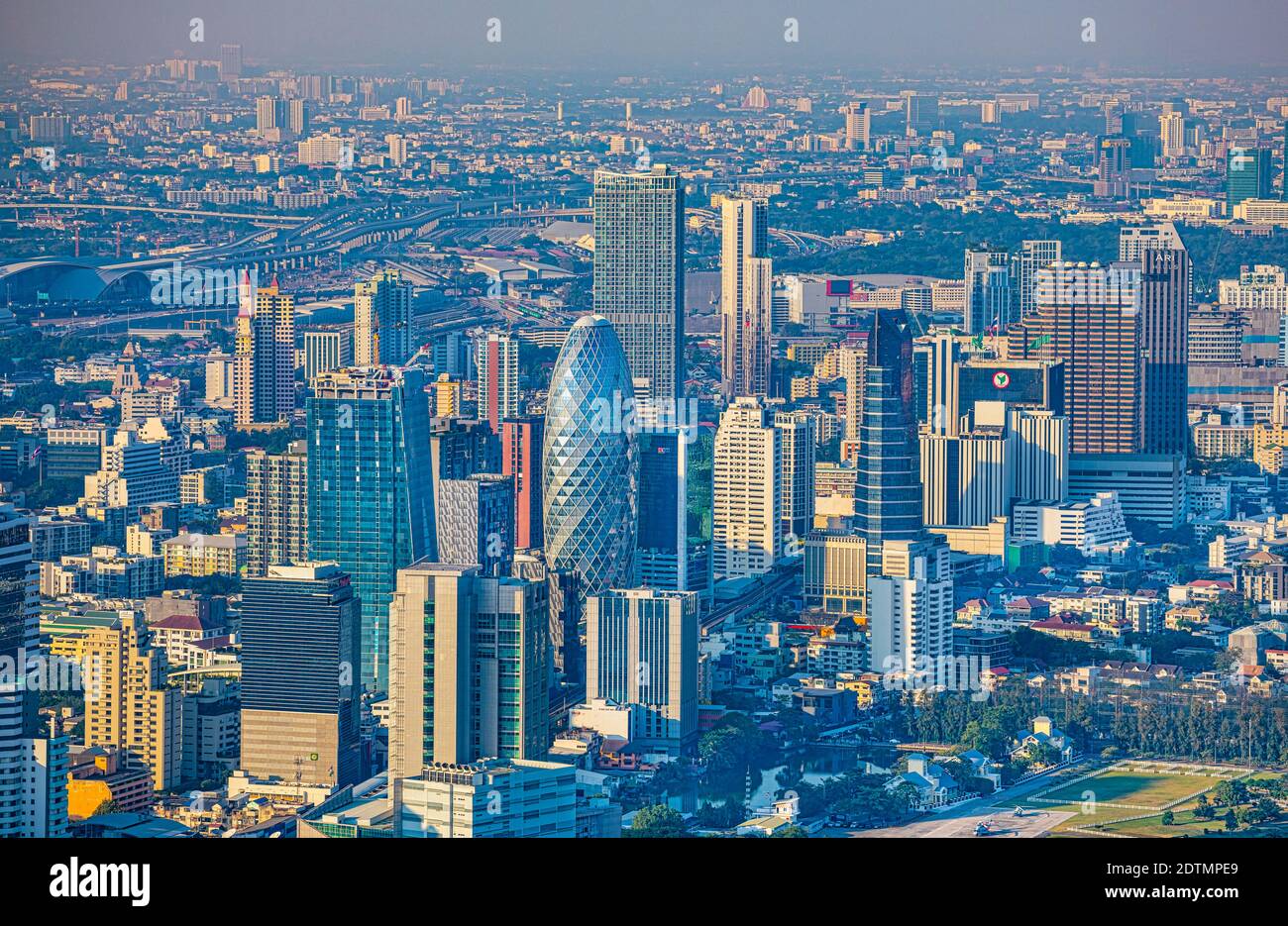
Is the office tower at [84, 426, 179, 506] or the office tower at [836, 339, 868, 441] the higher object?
the office tower at [836, 339, 868, 441]

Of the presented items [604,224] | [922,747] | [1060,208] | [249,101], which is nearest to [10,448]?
[249,101]

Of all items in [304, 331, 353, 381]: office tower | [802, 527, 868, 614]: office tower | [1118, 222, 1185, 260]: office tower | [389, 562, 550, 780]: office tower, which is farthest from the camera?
[1118, 222, 1185, 260]: office tower

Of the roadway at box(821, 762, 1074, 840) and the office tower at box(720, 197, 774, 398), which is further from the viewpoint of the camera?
the office tower at box(720, 197, 774, 398)

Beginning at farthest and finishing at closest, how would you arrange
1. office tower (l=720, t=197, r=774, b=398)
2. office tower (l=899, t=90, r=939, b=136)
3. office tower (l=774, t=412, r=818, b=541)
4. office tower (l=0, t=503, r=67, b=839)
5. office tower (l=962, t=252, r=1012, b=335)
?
office tower (l=962, t=252, r=1012, b=335)
office tower (l=720, t=197, r=774, b=398)
office tower (l=774, t=412, r=818, b=541)
office tower (l=899, t=90, r=939, b=136)
office tower (l=0, t=503, r=67, b=839)

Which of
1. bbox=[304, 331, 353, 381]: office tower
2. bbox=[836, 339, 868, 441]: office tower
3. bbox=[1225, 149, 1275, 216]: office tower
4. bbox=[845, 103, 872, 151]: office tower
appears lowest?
bbox=[836, 339, 868, 441]: office tower

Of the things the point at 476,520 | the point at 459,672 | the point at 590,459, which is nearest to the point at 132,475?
the point at 590,459

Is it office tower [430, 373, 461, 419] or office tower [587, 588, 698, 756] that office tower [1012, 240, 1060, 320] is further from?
office tower [587, 588, 698, 756]

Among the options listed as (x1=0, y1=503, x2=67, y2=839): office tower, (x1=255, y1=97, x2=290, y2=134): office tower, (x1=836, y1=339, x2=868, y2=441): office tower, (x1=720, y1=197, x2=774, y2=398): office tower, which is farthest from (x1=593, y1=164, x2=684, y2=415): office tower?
(x1=0, y1=503, x2=67, y2=839): office tower
